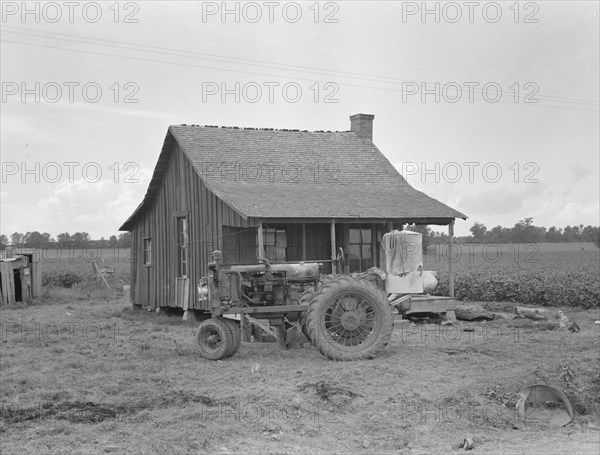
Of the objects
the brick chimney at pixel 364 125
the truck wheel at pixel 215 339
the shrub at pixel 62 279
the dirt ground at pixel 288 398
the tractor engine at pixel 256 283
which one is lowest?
the dirt ground at pixel 288 398

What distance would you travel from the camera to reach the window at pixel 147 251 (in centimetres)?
2471

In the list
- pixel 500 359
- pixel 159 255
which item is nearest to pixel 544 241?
pixel 159 255

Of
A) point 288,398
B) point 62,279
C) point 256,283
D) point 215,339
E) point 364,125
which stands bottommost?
point 288,398

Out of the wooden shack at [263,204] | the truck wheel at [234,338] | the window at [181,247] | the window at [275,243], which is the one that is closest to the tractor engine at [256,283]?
the truck wheel at [234,338]

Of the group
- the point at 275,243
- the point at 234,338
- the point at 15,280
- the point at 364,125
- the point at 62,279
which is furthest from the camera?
→ the point at 62,279

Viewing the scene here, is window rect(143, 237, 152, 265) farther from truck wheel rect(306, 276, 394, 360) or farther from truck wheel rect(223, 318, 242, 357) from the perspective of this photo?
truck wheel rect(306, 276, 394, 360)

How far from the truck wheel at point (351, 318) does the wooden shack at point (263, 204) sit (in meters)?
5.30

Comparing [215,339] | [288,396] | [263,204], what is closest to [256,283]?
[215,339]

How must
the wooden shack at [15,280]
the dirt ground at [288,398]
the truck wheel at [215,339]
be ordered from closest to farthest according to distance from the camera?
the dirt ground at [288,398]
the truck wheel at [215,339]
the wooden shack at [15,280]

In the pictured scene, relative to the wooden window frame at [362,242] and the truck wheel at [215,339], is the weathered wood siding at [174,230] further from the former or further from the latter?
the truck wheel at [215,339]

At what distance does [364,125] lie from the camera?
83.6ft

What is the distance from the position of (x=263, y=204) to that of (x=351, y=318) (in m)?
6.51

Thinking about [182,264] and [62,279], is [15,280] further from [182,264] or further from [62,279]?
[62,279]

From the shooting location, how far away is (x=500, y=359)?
1297 centimetres
